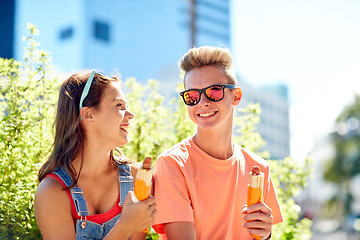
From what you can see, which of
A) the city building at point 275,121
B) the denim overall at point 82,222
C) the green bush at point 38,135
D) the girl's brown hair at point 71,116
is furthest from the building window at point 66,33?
the denim overall at point 82,222

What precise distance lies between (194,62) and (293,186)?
228 cm

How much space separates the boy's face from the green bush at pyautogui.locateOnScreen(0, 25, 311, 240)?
30.1 inches

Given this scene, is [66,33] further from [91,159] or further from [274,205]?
[274,205]

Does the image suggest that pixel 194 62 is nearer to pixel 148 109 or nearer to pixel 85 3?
pixel 148 109

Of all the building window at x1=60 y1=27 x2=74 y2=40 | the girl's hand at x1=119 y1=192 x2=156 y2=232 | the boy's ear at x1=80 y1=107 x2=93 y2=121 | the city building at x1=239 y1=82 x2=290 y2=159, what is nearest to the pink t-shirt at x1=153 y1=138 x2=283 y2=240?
the girl's hand at x1=119 y1=192 x2=156 y2=232

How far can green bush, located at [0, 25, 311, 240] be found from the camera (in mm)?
2889

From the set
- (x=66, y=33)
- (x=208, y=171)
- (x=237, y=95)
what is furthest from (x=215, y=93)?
(x=66, y=33)

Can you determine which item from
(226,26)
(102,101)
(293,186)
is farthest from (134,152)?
(226,26)

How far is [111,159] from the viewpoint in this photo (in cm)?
295

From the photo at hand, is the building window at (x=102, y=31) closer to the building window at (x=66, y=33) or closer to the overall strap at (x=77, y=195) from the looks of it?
the building window at (x=66, y=33)

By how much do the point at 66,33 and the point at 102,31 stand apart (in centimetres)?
704

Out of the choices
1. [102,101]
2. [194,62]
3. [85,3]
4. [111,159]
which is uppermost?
[85,3]

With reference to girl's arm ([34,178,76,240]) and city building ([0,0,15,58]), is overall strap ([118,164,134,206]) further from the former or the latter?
city building ([0,0,15,58])

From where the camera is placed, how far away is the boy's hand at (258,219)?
2310 mm
